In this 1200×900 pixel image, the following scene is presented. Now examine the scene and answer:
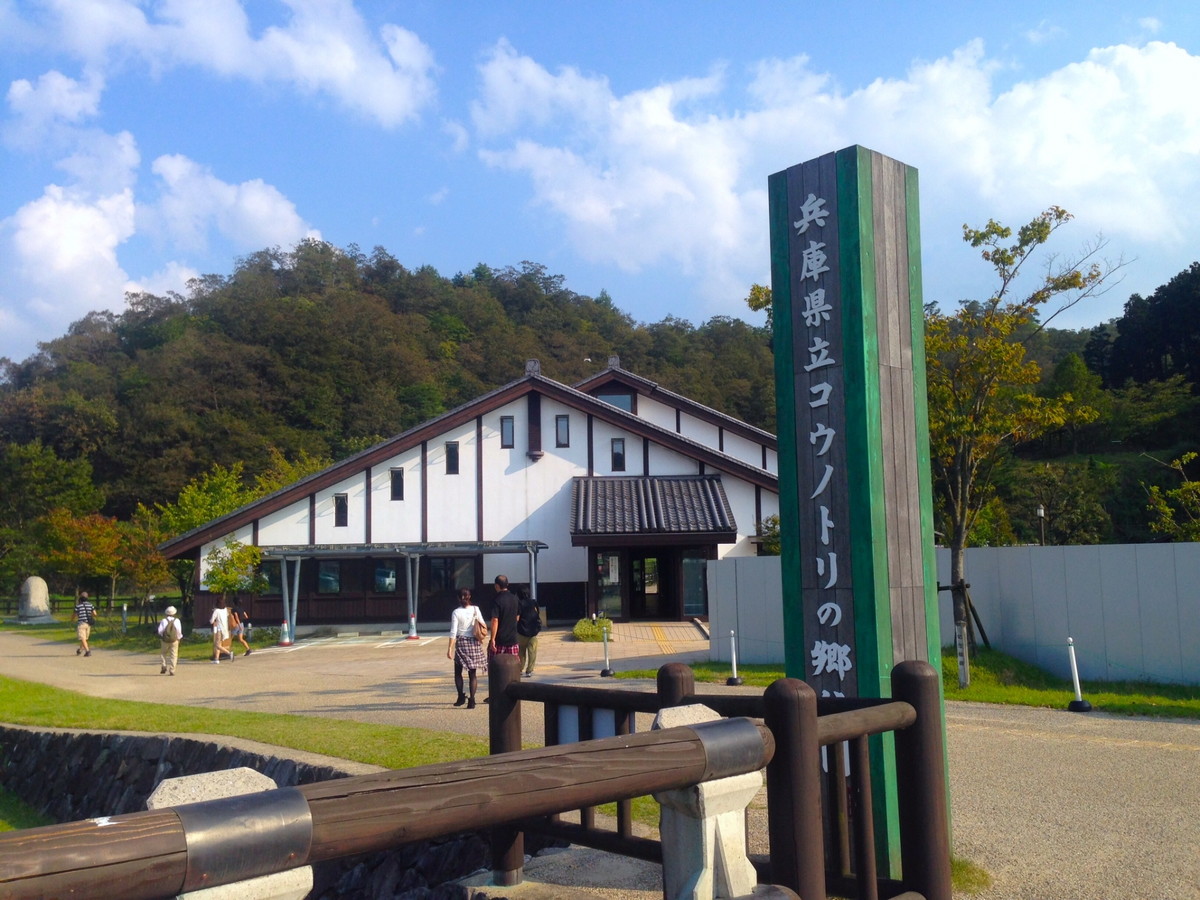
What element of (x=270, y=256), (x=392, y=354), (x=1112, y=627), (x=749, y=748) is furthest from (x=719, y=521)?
(x=270, y=256)

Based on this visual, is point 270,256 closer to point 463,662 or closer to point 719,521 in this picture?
point 719,521

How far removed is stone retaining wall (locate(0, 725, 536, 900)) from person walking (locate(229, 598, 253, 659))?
952cm

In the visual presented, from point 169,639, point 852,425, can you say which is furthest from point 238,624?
point 852,425

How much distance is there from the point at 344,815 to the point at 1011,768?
7440 mm

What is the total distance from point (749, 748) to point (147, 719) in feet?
37.6

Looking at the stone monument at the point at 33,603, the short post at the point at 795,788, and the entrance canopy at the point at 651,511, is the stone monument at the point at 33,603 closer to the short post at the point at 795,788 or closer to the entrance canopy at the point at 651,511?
the entrance canopy at the point at 651,511

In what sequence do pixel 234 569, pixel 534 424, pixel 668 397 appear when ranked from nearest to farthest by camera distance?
pixel 234 569, pixel 534 424, pixel 668 397

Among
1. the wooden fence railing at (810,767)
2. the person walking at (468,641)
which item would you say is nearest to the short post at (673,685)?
the wooden fence railing at (810,767)

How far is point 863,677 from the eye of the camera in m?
5.64

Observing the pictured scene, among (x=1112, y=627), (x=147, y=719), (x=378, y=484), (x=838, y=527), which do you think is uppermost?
(x=378, y=484)

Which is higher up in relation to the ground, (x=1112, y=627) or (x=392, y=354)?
(x=392, y=354)

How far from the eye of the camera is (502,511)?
29.2 meters

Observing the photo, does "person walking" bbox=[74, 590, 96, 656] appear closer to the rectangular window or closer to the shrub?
the rectangular window

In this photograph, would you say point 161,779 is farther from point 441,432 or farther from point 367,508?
point 441,432
